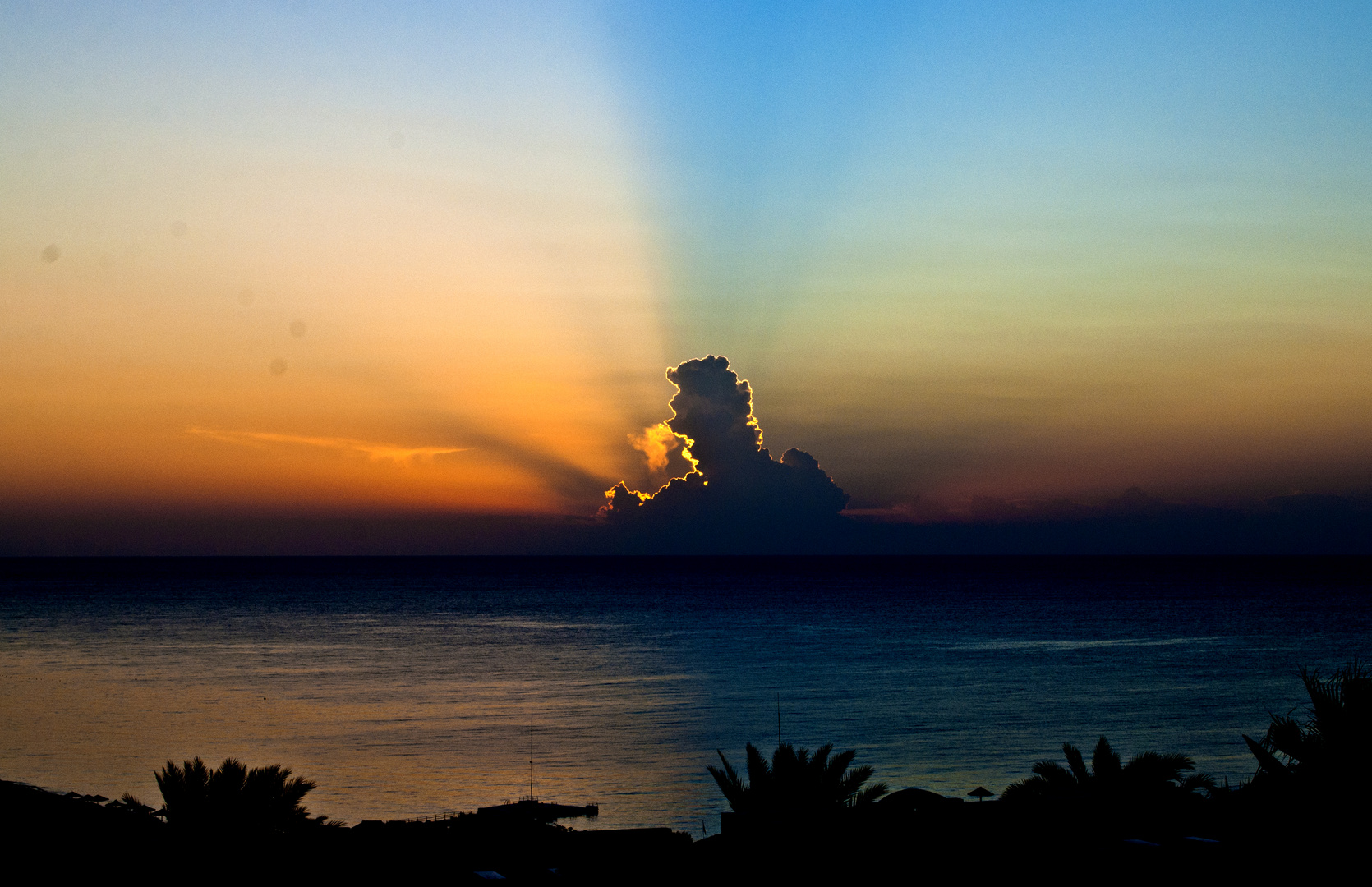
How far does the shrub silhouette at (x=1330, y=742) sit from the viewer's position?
1792 cm

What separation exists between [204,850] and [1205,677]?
242 feet

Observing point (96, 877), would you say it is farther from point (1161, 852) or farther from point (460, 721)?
point (460, 721)

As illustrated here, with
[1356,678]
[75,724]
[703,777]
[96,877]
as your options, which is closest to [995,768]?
[703,777]

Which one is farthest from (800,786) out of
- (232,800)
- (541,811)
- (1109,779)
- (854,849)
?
(232,800)

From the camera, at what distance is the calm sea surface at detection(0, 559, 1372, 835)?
45.4m

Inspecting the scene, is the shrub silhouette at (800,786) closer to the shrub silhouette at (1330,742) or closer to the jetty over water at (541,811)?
the jetty over water at (541,811)

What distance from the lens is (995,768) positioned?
1799 inches

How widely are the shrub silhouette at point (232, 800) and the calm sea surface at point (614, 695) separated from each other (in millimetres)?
14133

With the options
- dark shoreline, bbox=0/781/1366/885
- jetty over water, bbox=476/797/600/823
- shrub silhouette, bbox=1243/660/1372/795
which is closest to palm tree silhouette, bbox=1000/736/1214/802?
dark shoreline, bbox=0/781/1366/885

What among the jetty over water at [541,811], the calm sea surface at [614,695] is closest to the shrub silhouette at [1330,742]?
the jetty over water at [541,811]

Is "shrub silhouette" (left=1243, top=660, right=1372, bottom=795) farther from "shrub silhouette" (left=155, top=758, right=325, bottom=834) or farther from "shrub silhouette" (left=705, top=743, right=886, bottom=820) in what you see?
"shrub silhouette" (left=155, top=758, right=325, bottom=834)

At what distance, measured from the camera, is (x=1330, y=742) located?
18594 millimetres

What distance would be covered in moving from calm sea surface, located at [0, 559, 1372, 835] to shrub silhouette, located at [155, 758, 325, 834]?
14.1 m

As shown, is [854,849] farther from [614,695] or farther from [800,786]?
[614,695]
